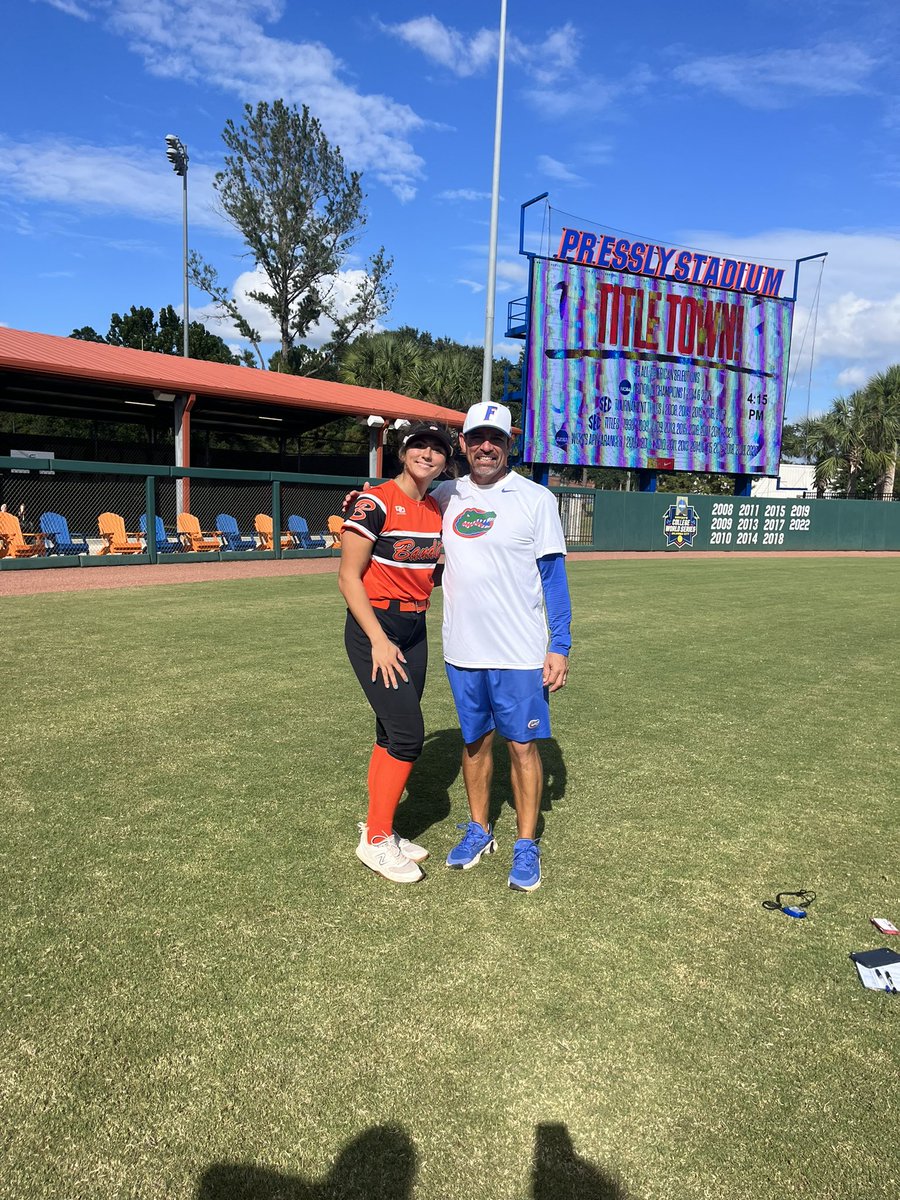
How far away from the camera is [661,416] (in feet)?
86.1

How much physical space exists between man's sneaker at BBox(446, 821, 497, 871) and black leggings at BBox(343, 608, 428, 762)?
505 millimetres

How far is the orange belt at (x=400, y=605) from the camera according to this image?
3104 mm

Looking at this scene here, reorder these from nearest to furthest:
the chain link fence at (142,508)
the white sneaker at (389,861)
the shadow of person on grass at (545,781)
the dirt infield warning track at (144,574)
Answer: the white sneaker at (389,861) → the shadow of person on grass at (545,781) → the dirt infield warning track at (144,574) → the chain link fence at (142,508)

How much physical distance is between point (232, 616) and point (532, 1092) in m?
8.30

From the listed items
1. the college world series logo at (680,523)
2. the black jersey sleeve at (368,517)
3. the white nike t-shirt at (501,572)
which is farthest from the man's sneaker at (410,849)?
the college world series logo at (680,523)

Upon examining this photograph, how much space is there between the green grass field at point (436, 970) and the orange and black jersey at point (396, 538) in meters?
1.22

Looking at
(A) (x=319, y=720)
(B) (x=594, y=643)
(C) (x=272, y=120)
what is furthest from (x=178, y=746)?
(C) (x=272, y=120)

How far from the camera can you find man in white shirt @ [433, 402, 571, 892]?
311 centimetres

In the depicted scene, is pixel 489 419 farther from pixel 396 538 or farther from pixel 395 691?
pixel 395 691

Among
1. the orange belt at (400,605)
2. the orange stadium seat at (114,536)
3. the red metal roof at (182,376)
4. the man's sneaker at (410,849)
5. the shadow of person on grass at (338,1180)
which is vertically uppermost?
the red metal roof at (182,376)

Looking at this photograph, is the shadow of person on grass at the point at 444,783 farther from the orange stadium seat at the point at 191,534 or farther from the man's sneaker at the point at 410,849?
the orange stadium seat at the point at 191,534

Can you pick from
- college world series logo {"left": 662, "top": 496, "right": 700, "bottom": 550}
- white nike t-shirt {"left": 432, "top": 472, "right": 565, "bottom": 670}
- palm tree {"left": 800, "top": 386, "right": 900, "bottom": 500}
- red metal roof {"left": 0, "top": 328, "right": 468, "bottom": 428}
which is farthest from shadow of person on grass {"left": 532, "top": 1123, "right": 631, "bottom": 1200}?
palm tree {"left": 800, "top": 386, "right": 900, "bottom": 500}

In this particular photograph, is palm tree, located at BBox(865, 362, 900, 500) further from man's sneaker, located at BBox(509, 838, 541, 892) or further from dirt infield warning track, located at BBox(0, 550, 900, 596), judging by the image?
man's sneaker, located at BBox(509, 838, 541, 892)

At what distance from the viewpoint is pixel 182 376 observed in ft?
67.5
